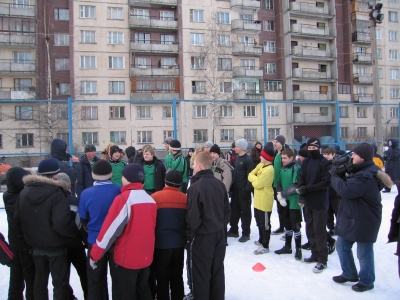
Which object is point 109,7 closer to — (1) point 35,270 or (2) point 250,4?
(2) point 250,4

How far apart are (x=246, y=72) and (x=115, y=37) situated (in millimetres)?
13860

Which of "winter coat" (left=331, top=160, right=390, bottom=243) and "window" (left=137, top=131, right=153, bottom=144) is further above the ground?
"window" (left=137, top=131, right=153, bottom=144)

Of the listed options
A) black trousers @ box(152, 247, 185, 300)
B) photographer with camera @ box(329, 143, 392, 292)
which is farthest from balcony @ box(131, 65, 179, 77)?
black trousers @ box(152, 247, 185, 300)

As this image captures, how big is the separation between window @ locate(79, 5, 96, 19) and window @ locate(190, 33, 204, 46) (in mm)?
9841

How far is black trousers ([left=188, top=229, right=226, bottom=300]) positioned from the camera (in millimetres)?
3408

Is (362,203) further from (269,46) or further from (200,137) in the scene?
(269,46)

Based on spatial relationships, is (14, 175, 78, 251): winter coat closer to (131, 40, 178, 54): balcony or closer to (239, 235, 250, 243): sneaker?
(239, 235, 250, 243): sneaker

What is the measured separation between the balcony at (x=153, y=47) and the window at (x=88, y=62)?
12.9 ft

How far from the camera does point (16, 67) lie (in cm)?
3025

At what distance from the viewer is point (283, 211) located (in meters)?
5.49

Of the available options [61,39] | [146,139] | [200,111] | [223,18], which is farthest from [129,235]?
[223,18]

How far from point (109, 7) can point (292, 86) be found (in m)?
21.3

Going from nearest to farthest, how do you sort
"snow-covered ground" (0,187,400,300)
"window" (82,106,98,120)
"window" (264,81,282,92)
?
"snow-covered ground" (0,187,400,300)
"window" (82,106,98,120)
"window" (264,81,282,92)

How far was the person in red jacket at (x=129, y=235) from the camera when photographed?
10.0 feet
